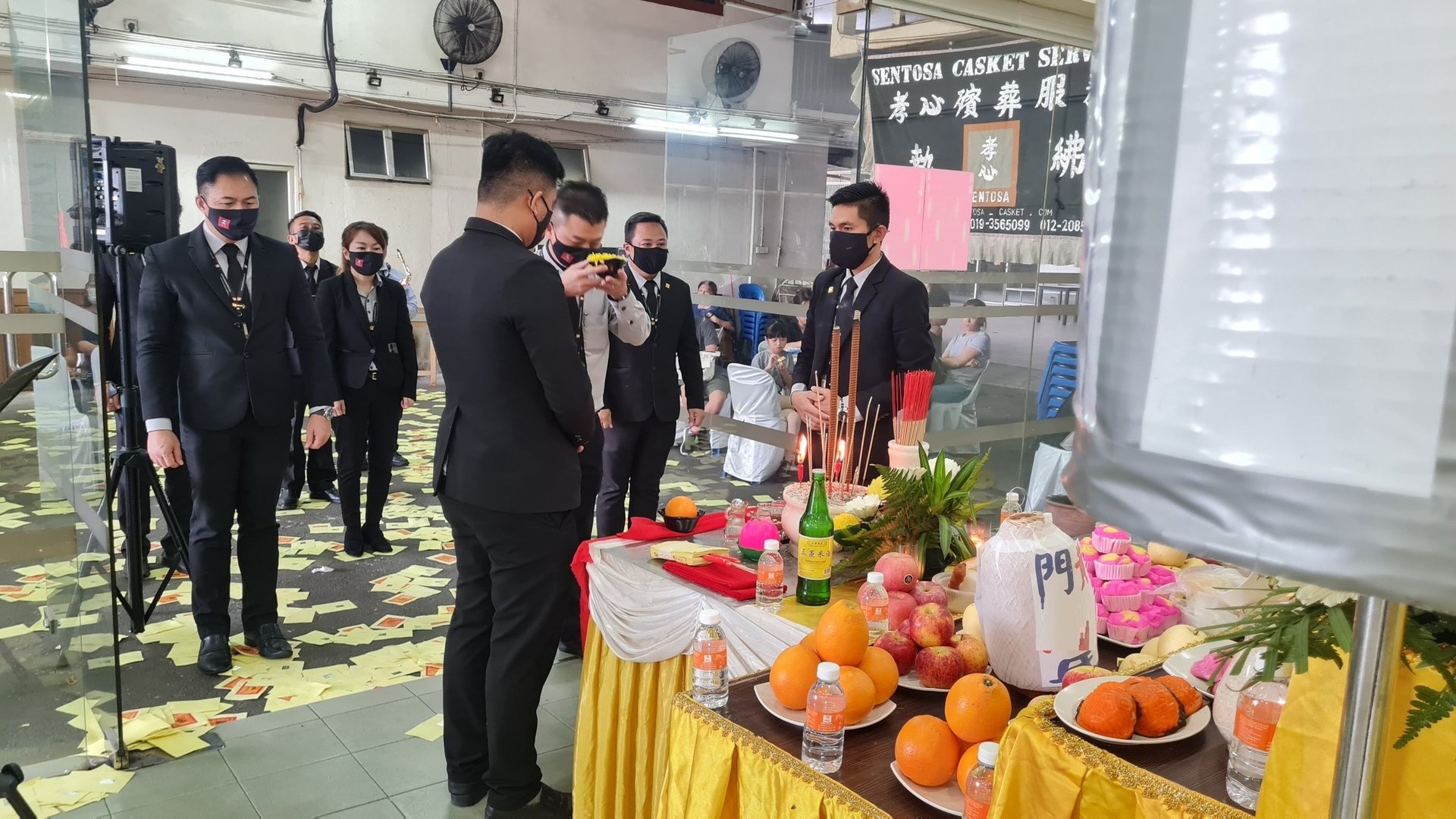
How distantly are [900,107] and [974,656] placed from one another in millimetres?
3537

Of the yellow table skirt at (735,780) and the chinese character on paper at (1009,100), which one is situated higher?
the chinese character on paper at (1009,100)

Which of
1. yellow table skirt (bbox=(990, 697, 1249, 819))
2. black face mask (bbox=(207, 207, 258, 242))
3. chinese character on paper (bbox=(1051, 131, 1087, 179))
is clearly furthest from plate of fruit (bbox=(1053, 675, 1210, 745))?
chinese character on paper (bbox=(1051, 131, 1087, 179))

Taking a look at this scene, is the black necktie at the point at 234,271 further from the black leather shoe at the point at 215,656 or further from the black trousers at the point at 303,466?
the black trousers at the point at 303,466

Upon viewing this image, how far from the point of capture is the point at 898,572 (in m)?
2.01

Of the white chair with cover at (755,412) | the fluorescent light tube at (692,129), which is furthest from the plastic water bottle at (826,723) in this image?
the fluorescent light tube at (692,129)

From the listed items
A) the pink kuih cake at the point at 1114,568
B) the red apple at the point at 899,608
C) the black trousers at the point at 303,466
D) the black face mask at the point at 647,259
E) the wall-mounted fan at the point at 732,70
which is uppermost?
the wall-mounted fan at the point at 732,70

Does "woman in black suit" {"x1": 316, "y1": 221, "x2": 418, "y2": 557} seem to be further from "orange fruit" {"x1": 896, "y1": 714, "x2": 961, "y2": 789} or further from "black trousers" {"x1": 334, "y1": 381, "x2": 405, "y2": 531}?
"orange fruit" {"x1": 896, "y1": 714, "x2": 961, "y2": 789}

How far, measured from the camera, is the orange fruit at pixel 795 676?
155 cm

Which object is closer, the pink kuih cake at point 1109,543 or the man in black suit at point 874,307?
the pink kuih cake at point 1109,543

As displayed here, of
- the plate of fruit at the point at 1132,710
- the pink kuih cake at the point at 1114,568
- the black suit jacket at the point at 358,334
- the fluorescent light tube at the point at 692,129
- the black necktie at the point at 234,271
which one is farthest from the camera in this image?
the fluorescent light tube at the point at 692,129

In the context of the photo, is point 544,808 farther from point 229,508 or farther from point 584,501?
point 229,508

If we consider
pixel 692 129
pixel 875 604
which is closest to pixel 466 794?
pixel 875 604

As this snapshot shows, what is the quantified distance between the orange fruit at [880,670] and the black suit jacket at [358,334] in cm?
377

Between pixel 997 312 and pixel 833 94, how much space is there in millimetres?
1400
